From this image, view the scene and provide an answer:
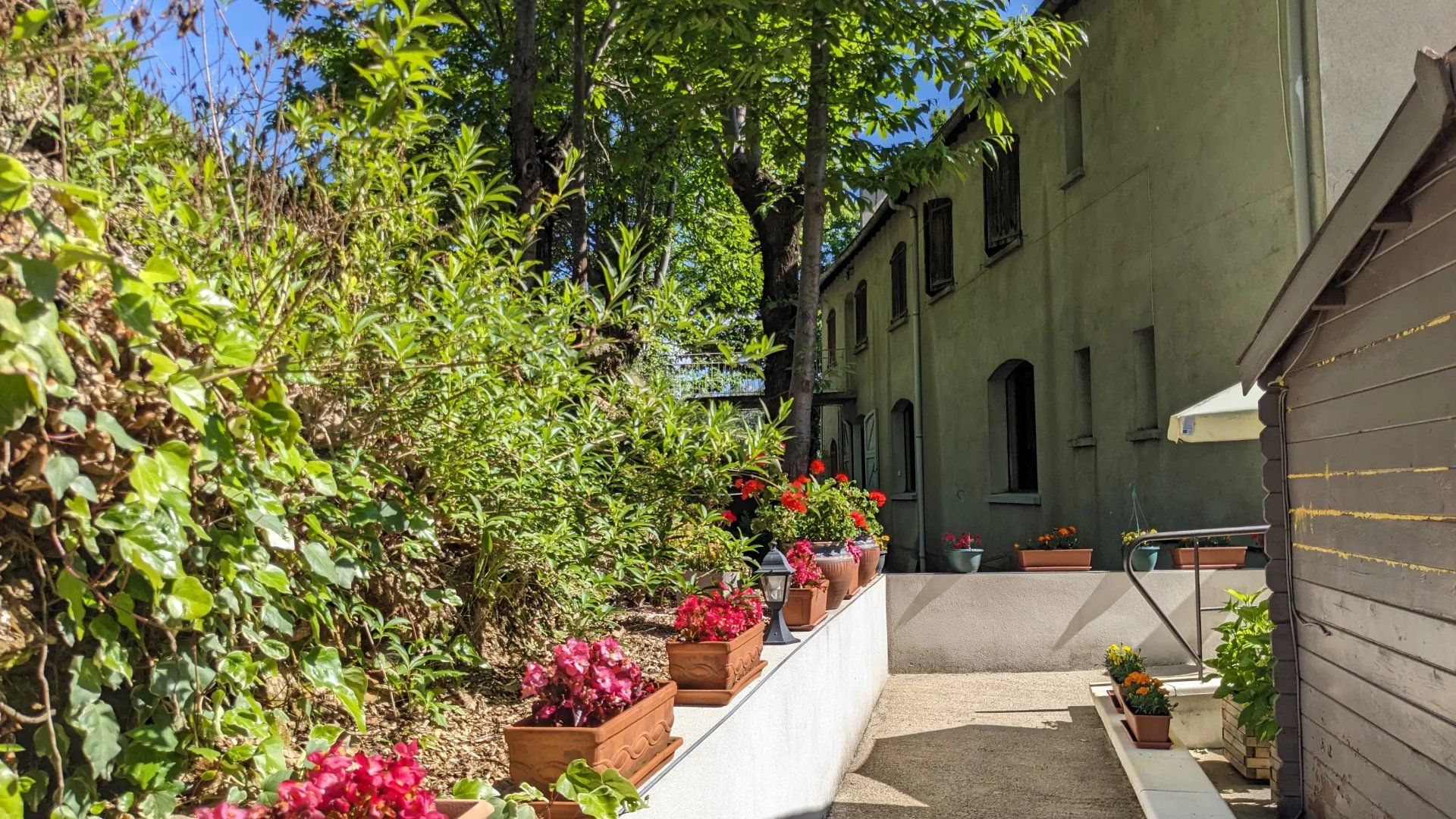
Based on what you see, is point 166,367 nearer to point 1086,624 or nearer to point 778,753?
point 778,753

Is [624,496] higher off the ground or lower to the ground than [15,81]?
lower

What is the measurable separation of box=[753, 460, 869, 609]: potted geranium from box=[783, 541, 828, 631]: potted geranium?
0.50 metres

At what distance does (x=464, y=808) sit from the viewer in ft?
6.75

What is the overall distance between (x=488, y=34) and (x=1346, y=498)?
9181 mm

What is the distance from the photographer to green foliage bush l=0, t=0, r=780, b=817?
149 centimetres

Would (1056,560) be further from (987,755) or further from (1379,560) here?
(1379,560)

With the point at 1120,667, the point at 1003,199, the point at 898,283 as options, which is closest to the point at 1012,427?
the point at 1003,199

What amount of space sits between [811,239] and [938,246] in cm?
727

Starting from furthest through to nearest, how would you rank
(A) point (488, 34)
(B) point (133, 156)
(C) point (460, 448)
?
1. (A) point (488, 34)
2. (C) point (460, 448)
3. (B) point (133, 156)

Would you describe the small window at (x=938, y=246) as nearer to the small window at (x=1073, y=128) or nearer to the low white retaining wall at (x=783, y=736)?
the small window at (x=1073, y=128)

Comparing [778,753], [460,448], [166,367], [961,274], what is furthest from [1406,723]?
[961,274]

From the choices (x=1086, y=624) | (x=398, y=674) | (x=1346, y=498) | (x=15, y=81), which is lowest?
(x=1086, y=624)

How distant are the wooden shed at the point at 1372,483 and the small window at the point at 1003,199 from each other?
748cm

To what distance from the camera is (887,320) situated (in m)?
17.8
